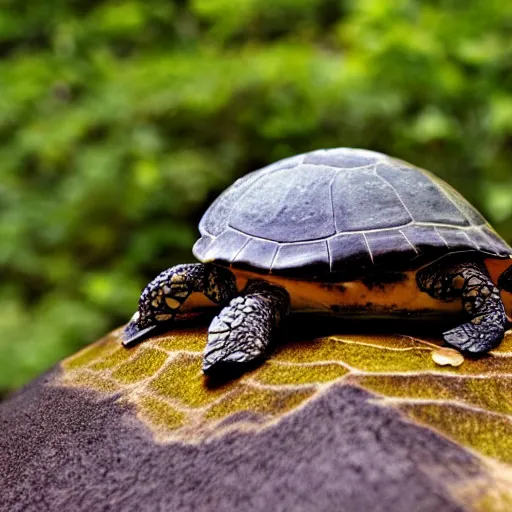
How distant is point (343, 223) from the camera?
57.2 inches

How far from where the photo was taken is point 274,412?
1.15 meters

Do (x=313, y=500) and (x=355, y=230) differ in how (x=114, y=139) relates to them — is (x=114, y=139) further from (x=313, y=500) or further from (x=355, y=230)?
(x=313, y=500)

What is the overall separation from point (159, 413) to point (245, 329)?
12.3 inches

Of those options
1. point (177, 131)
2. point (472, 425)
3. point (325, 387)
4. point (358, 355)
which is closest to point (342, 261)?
point (358, 355)

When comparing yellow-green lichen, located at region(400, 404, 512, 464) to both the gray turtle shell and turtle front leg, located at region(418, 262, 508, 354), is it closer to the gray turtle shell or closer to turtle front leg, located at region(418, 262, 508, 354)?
turtle front leg, located at region(418, 262, 508, 354)

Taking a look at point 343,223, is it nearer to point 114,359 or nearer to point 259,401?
point 259,401

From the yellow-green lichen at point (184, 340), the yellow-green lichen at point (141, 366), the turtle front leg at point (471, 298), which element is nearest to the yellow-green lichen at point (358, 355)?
the turtle front leg at point (471, 298)

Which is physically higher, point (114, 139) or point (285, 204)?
point (285, 204)

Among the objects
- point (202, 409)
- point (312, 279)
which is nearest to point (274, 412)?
point (202, 409)

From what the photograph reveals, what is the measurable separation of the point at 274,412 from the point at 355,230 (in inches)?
22.7

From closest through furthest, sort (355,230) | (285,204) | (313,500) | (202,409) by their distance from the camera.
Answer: (313,500) → (202,409) → (355,230) → (285,204)

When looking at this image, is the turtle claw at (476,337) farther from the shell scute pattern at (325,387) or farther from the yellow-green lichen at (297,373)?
the yellow-green lichen at (297,373)

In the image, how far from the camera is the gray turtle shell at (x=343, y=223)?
1396 millimetres

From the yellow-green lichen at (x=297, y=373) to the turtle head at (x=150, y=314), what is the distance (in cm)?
50
